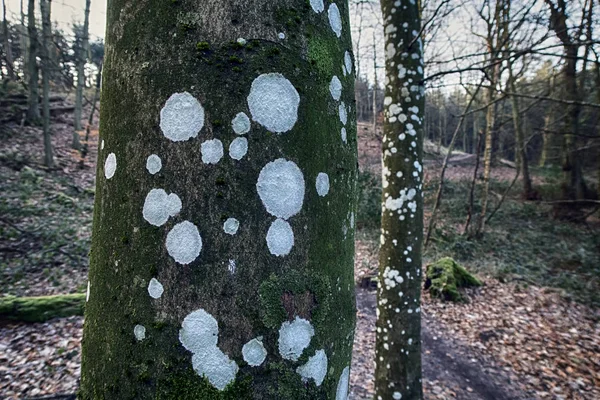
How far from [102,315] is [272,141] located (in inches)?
21.5

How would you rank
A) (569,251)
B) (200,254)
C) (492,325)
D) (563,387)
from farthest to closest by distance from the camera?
1. (569,251)
2. (492,325)
3. (563,387)
4. (200,254)

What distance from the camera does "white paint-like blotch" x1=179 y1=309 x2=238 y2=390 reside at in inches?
24.9

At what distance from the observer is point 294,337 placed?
69 cm

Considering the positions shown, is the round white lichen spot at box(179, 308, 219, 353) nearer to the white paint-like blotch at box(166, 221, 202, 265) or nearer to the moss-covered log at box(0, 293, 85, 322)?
the white paint-like blotch at box(166, 221, 202, 265)

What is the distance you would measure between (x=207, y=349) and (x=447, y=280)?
8.10m

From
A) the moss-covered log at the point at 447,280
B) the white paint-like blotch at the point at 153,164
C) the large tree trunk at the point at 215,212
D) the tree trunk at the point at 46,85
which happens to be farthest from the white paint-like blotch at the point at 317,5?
the tree trunk at the point at 46,85

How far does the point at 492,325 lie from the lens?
6.50 metres

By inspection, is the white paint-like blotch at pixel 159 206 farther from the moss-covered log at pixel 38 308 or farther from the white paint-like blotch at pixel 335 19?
the moss-covered log at pixel 38 308

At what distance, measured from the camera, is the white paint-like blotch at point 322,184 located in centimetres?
75

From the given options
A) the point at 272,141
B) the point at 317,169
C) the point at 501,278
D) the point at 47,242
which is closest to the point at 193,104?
the point at 272,141

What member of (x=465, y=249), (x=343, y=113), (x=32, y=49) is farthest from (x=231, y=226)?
(x=32, y=49)

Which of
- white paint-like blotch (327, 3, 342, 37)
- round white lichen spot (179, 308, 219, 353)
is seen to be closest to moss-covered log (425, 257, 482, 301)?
white paint-like blotch (327, 3, 342, 37)

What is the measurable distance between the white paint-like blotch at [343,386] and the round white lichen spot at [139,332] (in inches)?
18.5

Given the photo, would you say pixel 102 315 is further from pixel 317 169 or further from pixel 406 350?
pixel 406 350
